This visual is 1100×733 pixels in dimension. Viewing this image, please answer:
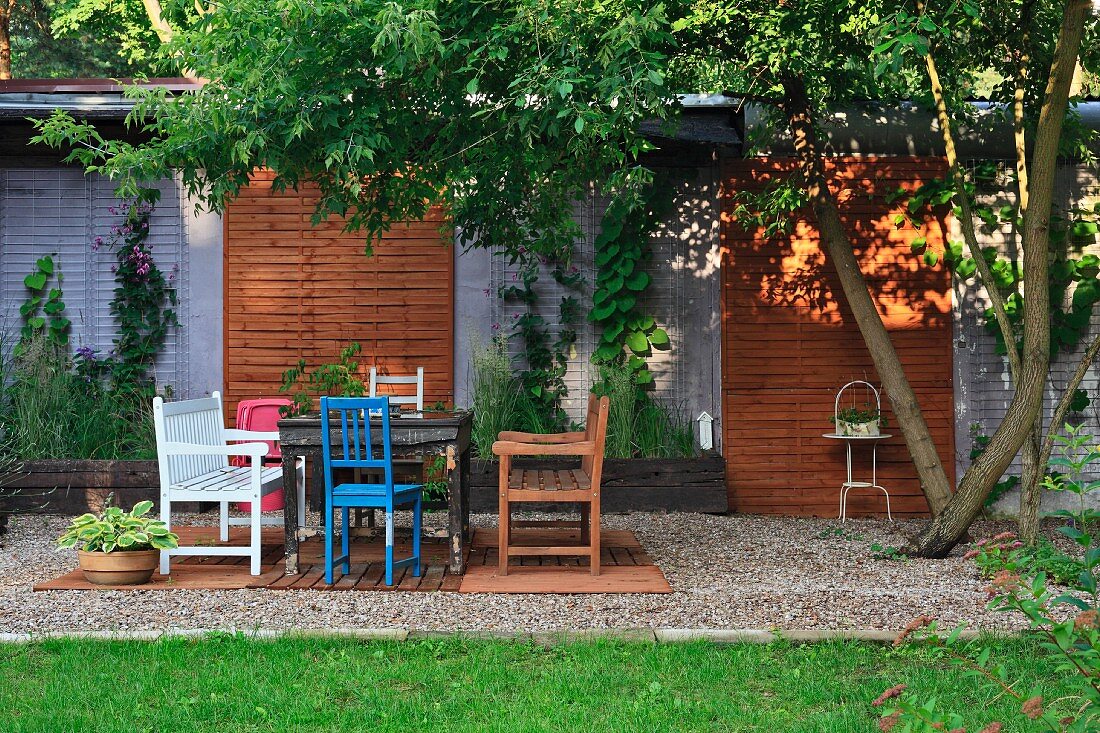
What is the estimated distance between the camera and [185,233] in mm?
8133

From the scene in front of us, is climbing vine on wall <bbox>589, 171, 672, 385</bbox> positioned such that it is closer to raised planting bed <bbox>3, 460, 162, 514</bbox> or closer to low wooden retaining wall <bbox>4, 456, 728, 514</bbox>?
low wooden retaining wall <bbox>4, 456, 728, 514</bbox>

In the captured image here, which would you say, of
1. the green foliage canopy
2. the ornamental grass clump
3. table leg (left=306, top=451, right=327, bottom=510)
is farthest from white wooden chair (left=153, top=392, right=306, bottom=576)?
the ornamental grass clump

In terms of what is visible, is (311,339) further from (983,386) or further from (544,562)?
(983,386)

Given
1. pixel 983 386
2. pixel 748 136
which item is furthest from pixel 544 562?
pixel 983 386

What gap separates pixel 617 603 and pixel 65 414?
4.95m

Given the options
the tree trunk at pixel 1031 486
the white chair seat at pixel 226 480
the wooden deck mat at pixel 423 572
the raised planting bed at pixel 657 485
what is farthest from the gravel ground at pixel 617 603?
the raised planting bed at pixel 657 485

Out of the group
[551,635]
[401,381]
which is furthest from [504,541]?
[401,381]

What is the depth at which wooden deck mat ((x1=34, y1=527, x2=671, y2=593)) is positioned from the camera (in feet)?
15.9

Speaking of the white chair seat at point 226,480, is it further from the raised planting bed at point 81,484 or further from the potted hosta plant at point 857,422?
the potted hosta plant at point 857,422

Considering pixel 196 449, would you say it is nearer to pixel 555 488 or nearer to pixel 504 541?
pixel 504 541

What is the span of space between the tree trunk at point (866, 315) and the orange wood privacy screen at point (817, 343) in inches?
50.4

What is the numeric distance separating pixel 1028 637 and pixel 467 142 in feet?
11.2

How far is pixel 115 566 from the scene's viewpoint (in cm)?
484

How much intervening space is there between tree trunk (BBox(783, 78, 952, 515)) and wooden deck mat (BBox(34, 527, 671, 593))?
175 cm
